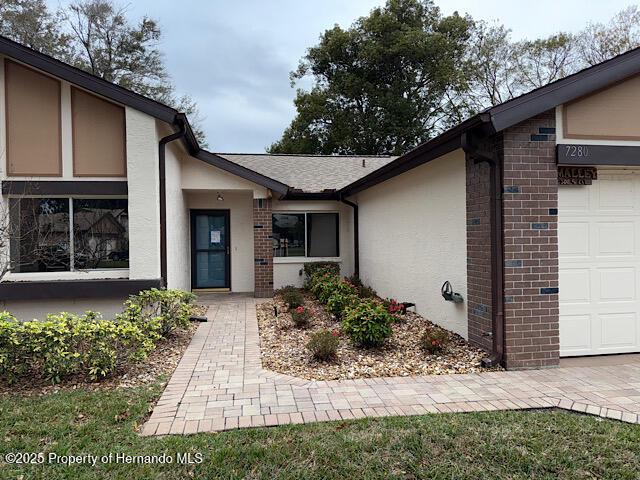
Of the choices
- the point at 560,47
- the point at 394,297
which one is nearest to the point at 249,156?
the point at 394,297

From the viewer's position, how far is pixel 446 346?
581 cm

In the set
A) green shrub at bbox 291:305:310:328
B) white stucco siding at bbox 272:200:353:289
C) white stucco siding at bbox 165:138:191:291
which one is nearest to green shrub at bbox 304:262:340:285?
white stucco siding at bbox 272:200:353:289

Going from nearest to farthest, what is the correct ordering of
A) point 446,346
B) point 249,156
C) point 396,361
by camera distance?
point 396,361 → point 446,346 → point 249,156

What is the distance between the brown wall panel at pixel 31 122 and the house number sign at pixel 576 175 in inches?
294

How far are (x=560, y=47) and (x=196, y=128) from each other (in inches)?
840

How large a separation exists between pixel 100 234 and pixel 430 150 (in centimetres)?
558

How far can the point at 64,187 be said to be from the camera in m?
7.22

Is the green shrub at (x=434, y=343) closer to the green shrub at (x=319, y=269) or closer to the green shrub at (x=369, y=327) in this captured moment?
the green shrub at (x=369, y=327)

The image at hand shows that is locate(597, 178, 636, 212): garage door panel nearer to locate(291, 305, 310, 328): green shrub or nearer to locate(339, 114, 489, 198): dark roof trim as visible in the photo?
locate(339, 114, 489, 198): dark roof trim

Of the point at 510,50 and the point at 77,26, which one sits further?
the point at 510,50

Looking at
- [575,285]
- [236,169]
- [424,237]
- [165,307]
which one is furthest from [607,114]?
[236,169]

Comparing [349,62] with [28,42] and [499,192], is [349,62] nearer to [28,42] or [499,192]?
[28,42]

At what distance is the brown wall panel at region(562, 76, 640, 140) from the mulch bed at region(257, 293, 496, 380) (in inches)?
116

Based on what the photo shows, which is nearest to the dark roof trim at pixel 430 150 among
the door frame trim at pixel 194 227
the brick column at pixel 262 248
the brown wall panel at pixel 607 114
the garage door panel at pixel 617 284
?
the brown wall panel at pixel 607 114
